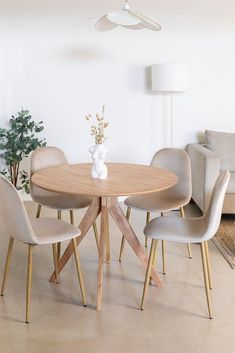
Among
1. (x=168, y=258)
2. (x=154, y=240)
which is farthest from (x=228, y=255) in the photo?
(x=154, y=240)

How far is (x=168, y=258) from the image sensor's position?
356cm

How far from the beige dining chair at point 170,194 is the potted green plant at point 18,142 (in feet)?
6.24

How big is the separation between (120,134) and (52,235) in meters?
2.82

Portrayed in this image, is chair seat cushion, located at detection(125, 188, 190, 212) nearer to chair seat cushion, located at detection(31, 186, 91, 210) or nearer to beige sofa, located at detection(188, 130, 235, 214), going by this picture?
chair seat cushion, located at detection(31, 186, 91, 210)

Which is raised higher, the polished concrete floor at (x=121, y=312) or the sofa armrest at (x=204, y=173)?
the sofa armrest at (x=204, y=173)

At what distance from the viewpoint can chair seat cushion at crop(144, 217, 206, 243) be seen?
2.66m

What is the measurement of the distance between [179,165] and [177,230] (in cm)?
89

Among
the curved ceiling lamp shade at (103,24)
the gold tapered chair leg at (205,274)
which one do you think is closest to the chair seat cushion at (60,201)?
the gold tapered chair leg at (205,274)

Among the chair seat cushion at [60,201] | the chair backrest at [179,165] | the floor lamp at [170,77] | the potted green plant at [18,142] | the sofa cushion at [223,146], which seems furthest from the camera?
the potted green plant at [18,142]

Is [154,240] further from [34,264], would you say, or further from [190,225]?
[34,264]

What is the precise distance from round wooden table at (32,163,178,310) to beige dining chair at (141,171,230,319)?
260mm

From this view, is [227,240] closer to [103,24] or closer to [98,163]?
[98,163]

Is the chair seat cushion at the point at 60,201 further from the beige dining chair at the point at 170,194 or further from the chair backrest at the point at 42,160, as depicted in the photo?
the beige dining chair at the point at 170,194

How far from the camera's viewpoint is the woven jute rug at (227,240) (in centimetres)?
358
